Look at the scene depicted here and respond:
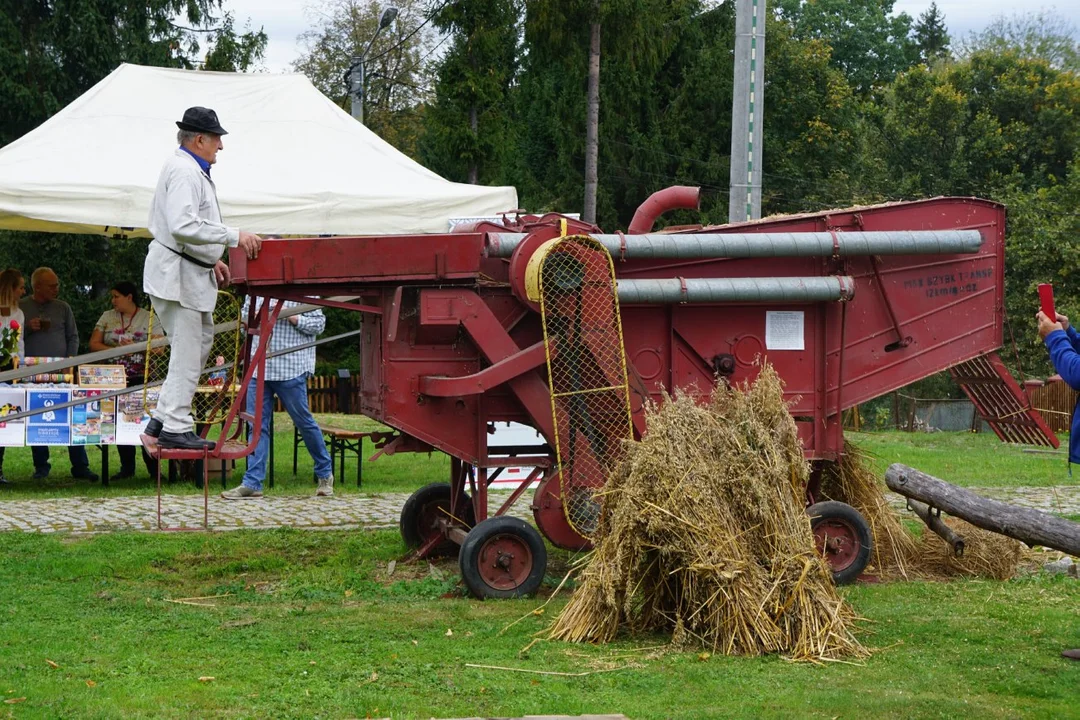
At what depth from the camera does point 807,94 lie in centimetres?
4894

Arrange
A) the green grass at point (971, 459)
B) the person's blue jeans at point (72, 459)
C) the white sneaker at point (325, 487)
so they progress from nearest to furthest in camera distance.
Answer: the white sneaker at point (325, 487)
the person's blue jeans at point (72, 459)
the green grass at point (971, 459)

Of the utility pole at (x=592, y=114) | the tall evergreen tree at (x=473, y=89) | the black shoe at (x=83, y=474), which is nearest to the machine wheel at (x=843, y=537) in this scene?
the black shoe at (x=83, y=474)

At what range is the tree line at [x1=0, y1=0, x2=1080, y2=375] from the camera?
2542 cm

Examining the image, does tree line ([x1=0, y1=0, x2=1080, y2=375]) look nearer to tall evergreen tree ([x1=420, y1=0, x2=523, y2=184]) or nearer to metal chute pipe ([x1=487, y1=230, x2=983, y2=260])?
tall evergreen tree ([x1=420, y1=0, x2=523, y2=184])

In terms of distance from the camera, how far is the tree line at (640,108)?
25422 mm

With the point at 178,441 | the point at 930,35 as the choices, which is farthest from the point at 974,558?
the point at 930,35

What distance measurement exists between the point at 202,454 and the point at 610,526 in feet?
9.17

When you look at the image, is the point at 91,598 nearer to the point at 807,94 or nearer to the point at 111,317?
the point at 111,317

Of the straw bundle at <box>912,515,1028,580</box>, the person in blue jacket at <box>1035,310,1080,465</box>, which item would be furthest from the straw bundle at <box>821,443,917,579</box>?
the person in blue jacket at <box>1035,310,1080,465</box>

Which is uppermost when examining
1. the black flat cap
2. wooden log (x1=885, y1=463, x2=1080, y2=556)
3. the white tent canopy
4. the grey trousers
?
the white tent canopy

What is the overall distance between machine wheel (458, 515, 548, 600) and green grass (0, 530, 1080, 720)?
0.50ft

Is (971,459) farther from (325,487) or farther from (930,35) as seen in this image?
(930,35)

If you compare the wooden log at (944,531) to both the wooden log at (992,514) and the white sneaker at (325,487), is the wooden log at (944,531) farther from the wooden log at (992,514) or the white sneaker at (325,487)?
the white sneaker at (325,487)

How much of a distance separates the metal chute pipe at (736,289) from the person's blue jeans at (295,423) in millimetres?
4873
